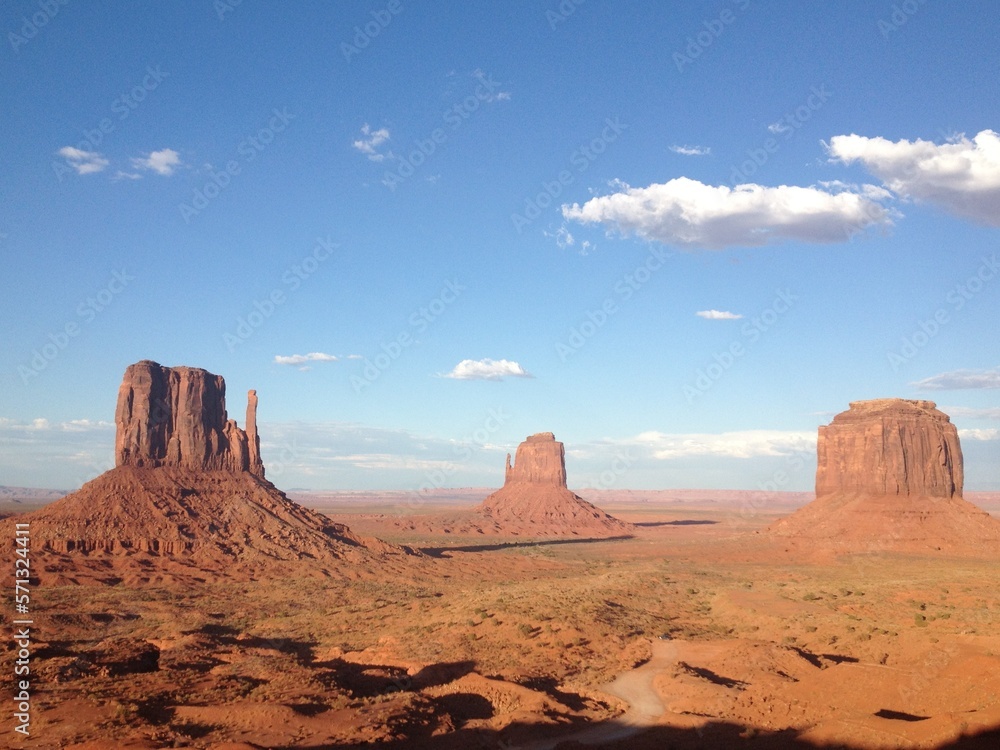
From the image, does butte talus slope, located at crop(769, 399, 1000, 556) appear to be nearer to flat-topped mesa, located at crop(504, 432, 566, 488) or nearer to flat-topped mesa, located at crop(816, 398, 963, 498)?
flat-topped mesa, located at crop(816, 398, 963, 498)

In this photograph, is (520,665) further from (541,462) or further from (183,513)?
(541,462)

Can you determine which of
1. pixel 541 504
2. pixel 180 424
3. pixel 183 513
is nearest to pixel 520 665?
pixel 183 513

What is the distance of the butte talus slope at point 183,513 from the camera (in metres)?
49.5

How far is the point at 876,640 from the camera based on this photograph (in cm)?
2747

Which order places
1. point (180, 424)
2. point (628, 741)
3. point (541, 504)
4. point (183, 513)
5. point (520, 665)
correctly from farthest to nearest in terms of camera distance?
point (541, 504) < point (180, 424) < point (183, 513) < point (520, 665) < point (628, 741)

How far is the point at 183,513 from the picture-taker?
56031 mm

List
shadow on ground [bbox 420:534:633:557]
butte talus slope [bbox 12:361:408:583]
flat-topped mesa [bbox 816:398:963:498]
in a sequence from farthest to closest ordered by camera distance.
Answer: flat-topped mesa [bbox 816:398:963:498] → shadow on ground [bbox 420:534:633:557] → butte talus slope [bbox 12:361:408:583]

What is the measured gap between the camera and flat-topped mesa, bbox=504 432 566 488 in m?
126

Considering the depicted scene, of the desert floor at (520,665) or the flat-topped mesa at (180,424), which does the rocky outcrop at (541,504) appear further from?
the desert floor at (520,665)

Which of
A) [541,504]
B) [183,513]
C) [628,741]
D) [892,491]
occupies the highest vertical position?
[892,491]

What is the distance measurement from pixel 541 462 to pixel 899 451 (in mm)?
64636

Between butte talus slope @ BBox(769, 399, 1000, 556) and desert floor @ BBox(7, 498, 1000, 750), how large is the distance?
22.5 meters

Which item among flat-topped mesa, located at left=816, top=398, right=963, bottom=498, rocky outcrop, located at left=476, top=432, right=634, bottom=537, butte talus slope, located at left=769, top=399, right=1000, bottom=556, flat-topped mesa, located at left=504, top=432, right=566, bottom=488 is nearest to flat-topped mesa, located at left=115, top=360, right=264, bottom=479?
rocky outcrop, located at left=476, top=432, right=634, bottom=537

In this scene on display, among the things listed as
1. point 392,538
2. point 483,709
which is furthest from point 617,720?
point 392,538
